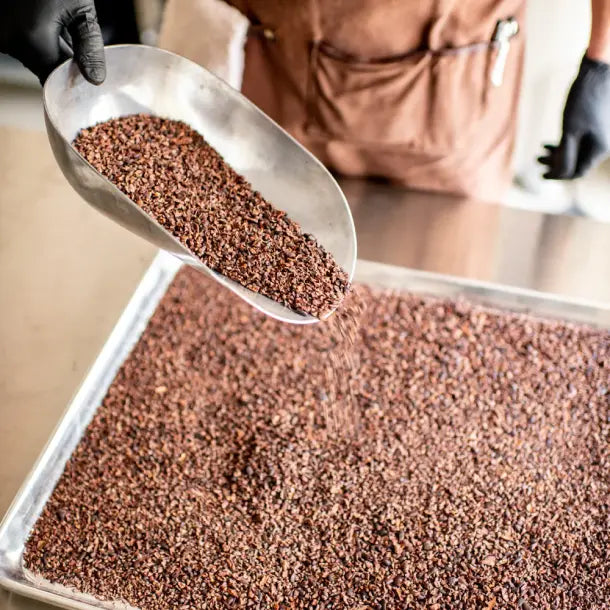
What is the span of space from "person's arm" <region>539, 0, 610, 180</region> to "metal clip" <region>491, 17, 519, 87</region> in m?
0.16

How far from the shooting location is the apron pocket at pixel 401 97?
5.03 ft

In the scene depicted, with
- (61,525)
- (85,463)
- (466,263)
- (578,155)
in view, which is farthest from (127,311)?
(578,155)

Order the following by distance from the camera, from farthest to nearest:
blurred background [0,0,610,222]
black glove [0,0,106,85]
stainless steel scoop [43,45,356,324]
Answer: blurred background [0,0,610,222]
stainless steel scoop [43,45,356,324]
black glove [0,0,106,85]

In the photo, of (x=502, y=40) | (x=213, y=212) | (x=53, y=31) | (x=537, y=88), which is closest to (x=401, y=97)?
(x=502, y=40)

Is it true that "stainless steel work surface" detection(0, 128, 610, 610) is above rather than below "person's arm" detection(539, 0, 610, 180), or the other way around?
below

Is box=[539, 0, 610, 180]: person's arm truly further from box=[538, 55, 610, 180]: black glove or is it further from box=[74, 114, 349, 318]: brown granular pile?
box=[74, 114, 349, 318]: brown granular pile

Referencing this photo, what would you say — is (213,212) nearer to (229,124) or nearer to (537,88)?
(229,124)

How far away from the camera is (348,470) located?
1.38 metres

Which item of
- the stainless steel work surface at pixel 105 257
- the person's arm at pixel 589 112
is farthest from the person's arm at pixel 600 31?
the stainless steel work surface at pixel 105 257

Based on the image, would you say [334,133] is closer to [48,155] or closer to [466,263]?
[466,263]

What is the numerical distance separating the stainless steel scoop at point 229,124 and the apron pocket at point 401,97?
336mm

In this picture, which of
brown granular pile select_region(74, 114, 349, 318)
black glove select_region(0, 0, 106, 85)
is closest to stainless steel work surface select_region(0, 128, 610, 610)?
brown granular pile select_region(74, 114, 349, 318)

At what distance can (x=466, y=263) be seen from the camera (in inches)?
66.1

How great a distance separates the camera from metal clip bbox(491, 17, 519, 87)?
1489mm
